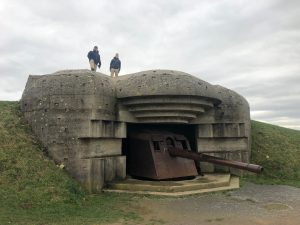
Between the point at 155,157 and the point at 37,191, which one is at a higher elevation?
the point at 155,157

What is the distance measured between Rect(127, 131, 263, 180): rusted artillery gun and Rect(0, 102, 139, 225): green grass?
176 centimetres

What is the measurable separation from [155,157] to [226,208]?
3.33 m

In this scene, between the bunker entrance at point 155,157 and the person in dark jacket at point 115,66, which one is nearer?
the bunker entrance at point 155,157

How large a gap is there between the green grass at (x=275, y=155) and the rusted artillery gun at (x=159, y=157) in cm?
284

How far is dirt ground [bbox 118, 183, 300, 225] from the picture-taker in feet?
24.1

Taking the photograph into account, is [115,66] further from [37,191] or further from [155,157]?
[37,191]

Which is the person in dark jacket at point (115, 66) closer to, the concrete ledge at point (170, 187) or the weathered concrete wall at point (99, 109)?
the weathered concrete wall at point (99, 109)

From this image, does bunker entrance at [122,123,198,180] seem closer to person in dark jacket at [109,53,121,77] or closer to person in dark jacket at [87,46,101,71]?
person in dark jacket at [109,53,121,77]

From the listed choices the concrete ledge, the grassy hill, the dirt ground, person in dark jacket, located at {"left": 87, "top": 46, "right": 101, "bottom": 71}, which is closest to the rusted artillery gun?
the concrete ledge

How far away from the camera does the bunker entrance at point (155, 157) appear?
11.0m

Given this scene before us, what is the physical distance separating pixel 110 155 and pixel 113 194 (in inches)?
57.6

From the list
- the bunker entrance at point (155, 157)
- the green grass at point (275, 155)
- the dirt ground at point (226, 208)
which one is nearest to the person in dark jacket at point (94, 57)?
the bunker entrance at point (155, 157)

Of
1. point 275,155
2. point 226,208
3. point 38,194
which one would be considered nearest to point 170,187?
point 226,208

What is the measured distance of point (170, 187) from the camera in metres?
9.87
